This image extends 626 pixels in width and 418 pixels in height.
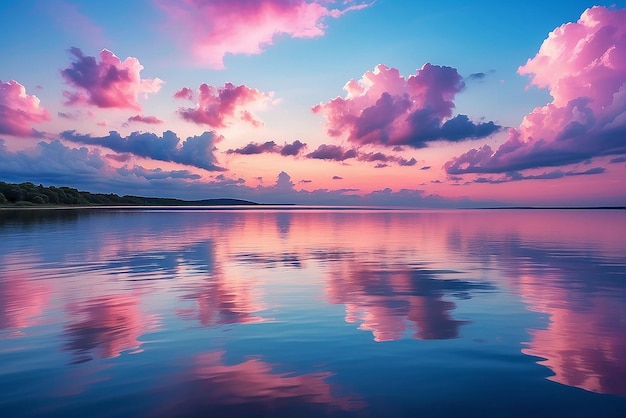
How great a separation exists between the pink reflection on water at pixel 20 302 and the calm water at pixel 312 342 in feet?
0.26

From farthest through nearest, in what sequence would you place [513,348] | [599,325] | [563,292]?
[563,292] < [599,325] < [513,348]

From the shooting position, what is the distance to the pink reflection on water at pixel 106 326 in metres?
12.3

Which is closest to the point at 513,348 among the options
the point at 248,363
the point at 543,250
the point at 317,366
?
the point at 317,366

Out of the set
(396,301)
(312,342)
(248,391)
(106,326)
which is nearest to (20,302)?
(106,326)

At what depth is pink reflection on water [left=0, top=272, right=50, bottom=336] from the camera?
49.7ft

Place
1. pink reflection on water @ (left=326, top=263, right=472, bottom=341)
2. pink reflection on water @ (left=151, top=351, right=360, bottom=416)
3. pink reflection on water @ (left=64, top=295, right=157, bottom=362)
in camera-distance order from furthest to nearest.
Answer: pink reflection on water @ (left=326, top=263, right=472, bottom=341) < pink reflection on water @ (left=64, top=295, right=157, bottom=362) < pink reflection on water @ (left=151, top=351, right=360, bottom=416)

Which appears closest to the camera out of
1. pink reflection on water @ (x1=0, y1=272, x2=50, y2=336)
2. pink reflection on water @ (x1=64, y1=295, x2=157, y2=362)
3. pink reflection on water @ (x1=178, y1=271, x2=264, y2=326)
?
pink reflection on water @ (x1=64, y1=295, x2=157, y2=362)

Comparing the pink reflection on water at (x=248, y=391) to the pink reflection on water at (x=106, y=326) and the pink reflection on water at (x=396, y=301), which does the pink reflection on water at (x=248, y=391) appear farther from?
the pink reflection on water at (x=396, y=301)

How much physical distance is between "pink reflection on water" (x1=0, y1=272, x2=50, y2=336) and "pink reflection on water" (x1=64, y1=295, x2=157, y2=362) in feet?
4.36

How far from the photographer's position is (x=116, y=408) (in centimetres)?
868

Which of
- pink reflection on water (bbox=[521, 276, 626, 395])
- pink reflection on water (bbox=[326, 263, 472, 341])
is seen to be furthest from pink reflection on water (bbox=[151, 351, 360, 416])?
pink reflection on water (bbox=[521, 276, 626, 395])

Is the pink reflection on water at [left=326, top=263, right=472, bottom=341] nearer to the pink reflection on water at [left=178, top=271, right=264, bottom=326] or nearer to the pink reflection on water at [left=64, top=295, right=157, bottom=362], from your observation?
the pink reflection on water at [left=178, top=271, right=264, bottom=326]

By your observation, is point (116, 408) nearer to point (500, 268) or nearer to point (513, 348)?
point (513, 348)

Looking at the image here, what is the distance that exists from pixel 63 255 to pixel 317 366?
100.0 feet
